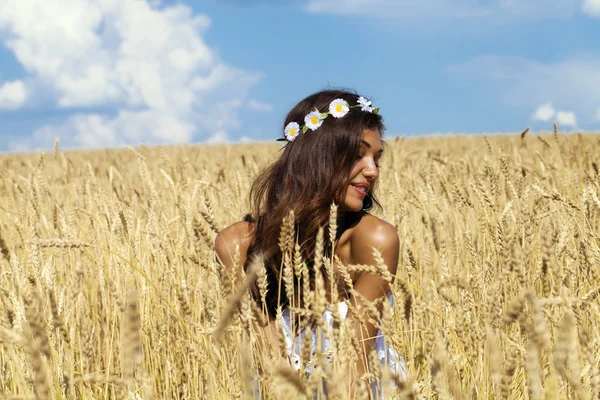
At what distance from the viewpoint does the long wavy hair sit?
5.96 feet

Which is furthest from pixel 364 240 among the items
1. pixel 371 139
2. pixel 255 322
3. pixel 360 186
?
pixel 255 322

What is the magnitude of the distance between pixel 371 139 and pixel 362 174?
12cm

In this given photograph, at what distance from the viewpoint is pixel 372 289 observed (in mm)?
1758

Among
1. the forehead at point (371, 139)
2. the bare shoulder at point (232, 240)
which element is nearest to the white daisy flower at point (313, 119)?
the forehead at point (371, 139)

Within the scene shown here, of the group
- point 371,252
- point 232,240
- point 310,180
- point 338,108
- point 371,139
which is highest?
point 338,108

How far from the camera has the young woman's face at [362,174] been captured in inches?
72.3

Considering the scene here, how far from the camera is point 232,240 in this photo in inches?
77.1

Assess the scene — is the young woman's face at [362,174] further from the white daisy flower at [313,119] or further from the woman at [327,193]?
the white daisy flower at [313,119]

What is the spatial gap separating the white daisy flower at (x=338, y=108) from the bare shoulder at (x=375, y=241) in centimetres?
33

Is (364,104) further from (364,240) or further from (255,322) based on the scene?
(255,322)

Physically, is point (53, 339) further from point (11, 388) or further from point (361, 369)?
point (361, 369)

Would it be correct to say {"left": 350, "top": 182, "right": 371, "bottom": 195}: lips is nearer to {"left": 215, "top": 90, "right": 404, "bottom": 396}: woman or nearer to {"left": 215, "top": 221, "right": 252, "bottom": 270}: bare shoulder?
{"left": 215, "top": 90, "right": 404, "bottom": 396}: woman

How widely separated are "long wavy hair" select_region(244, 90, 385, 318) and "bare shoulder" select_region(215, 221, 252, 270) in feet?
0.10

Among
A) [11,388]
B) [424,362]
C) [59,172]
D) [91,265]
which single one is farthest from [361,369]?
[59,172]
